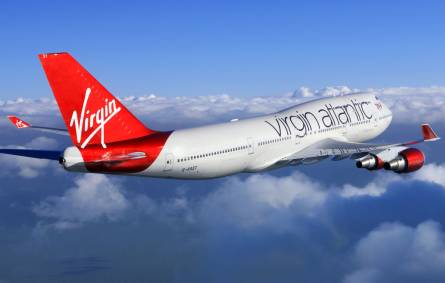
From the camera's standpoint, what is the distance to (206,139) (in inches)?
1783

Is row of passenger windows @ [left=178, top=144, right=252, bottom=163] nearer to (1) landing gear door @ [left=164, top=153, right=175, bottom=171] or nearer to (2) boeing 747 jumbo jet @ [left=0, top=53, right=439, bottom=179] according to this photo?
(2) boeing 747 jumbo jet @ [left=0, top=53, right=439, bottom=179]

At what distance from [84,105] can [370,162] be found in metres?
22.5

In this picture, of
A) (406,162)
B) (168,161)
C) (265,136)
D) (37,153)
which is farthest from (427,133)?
(37,153)

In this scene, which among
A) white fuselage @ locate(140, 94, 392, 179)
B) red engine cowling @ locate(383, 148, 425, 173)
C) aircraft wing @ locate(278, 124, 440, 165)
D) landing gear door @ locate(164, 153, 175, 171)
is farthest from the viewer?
red engine cowling @ locate(383, 148, 425, 173)

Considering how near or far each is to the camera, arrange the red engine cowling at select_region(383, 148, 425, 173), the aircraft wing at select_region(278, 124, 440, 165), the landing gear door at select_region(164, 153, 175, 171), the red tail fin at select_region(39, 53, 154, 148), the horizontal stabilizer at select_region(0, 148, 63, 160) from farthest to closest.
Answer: the red engine cowling at select_region(383, 148, 425, 173) → the aircraft wing at select_region(278, 124, 440, 165) → the horizontal stabilizer at select_region(0, 148, 63, 160) → the landing gear door at select_region(164, 153, 175, 171) → the red tail fin at select_region(39, 53, 154, 148)

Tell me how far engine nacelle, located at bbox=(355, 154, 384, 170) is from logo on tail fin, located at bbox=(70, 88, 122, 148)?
19158 mm

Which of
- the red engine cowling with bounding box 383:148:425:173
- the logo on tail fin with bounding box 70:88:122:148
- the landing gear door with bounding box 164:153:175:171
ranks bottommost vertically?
the red engine cowling with bounding box 383:148:425:173

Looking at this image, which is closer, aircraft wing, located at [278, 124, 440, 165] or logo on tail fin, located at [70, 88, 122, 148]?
logo on tail fin, located at [70, 88, 122, 148]

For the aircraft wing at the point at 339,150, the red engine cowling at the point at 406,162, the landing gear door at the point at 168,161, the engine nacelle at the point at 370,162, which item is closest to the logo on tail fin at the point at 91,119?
the landing gear door at the point at 168,161

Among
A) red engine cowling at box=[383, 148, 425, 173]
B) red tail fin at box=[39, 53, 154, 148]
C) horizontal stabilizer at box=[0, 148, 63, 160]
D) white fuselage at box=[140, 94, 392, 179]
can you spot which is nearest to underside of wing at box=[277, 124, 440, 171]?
red engine cowling at box=[383, 148, 425, 173]

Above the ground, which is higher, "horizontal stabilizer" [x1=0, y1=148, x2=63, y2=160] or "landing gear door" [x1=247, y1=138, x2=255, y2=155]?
"horizontal stabilizer" [x1=0, y1=148, x2=63, y2=160]

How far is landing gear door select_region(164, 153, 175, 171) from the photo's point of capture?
4266 centimetres

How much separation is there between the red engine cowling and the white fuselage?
776cm

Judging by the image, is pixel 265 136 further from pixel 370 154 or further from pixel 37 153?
pixel 37 153
